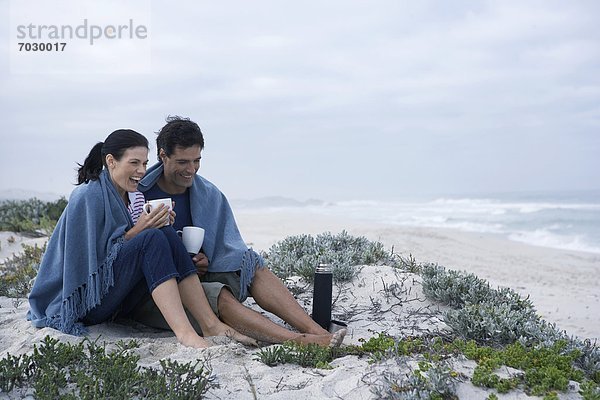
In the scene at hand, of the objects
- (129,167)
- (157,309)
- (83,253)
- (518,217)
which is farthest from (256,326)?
(518,217)

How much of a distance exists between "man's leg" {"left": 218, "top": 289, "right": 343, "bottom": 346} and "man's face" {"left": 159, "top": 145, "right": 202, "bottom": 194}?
96cm

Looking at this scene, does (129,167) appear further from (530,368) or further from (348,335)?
(530,368)

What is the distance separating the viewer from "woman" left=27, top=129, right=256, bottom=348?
4.67 meters

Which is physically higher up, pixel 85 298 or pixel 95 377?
pixel 85 298

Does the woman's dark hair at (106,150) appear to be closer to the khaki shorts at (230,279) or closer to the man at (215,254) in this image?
the man at (215,254)

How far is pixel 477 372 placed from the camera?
12.1ft

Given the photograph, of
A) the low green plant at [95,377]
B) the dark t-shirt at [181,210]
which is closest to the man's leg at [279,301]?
the dark t-shirt at [181,210]

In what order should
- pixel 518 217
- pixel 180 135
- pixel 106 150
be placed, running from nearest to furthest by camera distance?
pixel 106 150 < pixel 180 135 < pixel 518 217

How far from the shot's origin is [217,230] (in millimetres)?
5594

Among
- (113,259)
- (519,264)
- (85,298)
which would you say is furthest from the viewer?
(519,264)

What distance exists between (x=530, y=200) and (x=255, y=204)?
21.2 m

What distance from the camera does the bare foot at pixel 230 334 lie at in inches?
190

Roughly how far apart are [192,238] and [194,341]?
0.84 m

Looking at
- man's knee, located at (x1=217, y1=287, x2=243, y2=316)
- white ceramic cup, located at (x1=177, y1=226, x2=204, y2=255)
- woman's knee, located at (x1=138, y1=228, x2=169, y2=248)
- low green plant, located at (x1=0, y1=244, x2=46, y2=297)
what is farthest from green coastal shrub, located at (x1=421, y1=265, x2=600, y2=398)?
low green plant, located at (x1=0, y1=244, x2=46, y2=297)
